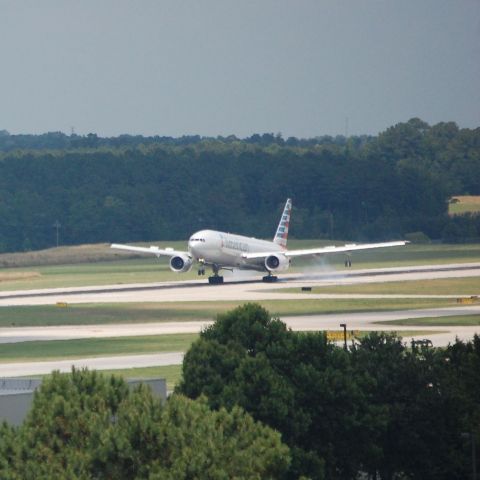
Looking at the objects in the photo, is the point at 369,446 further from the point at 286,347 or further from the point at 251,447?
the point at 251,447

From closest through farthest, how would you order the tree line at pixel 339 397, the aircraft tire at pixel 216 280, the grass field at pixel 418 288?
1. the tree line at pixel 339 397
2. the grass field at pixel 418 288
3. the aircraft tire at pixel 216 280

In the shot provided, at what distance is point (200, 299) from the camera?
148500 millimetres

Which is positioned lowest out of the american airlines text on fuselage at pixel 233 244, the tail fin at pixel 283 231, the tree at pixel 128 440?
the tree at pixel 128 440

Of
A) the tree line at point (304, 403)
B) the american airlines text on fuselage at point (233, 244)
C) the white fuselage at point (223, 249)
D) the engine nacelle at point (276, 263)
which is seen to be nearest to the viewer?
the tree line at point (304, 403)

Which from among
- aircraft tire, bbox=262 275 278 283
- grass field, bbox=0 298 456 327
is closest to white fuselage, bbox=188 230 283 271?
aircraft tire, bbox=262 275 278 283

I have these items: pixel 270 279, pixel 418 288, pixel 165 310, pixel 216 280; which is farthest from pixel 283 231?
pixel 165 310

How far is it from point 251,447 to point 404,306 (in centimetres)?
8989

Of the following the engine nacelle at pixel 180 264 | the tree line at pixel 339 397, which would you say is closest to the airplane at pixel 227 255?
the engine nacelle at pixel 180 264

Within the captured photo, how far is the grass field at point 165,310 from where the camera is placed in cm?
13054

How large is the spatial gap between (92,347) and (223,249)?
57550 mm

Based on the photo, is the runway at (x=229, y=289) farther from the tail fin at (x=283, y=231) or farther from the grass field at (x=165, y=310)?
the grass field at (x=165, y=310)

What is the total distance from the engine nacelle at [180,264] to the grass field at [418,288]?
508 inches

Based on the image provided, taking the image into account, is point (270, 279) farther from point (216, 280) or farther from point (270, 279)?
point (216, 280)

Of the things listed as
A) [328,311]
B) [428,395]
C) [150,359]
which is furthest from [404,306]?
[428,395]
